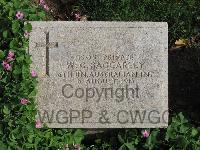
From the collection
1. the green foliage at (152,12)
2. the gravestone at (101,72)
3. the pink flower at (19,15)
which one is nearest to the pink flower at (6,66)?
the gravestone at (101,72)

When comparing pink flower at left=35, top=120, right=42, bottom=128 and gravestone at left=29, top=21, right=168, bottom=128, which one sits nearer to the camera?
pink flower at left=35, top=120, right=42, bottom=128

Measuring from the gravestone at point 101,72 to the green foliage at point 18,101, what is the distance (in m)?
0.08

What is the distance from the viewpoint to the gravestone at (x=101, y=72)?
150 inches

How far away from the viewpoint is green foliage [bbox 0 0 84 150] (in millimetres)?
3631

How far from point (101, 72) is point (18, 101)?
0.59 metres

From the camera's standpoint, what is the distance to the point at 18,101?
3641mm

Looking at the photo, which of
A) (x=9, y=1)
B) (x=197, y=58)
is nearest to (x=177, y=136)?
(x=197, y=58)

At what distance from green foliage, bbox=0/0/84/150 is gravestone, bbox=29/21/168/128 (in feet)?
0.27

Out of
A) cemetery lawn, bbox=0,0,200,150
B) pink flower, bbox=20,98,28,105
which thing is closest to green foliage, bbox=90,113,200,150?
cemetery lawn, bbox=0,0,200,150

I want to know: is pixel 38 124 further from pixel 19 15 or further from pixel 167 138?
pixel 167 138

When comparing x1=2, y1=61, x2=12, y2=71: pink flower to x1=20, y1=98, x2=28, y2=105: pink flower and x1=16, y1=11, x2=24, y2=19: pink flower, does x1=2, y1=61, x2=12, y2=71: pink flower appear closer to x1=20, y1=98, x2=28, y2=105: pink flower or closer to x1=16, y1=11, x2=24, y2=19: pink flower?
x1=20, y1=98, x2=28, y2=105: pink flower

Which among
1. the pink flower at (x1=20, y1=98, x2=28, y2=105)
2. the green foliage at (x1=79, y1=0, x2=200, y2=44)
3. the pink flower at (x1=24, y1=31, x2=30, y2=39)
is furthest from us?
the green foliage at (x1=79, y1=0, x2=200, y2=44)

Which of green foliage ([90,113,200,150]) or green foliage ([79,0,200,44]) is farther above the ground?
green foliage ([79,0,200,44])

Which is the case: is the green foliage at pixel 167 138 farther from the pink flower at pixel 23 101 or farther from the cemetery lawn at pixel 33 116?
the pink flower at pixel 23 101
